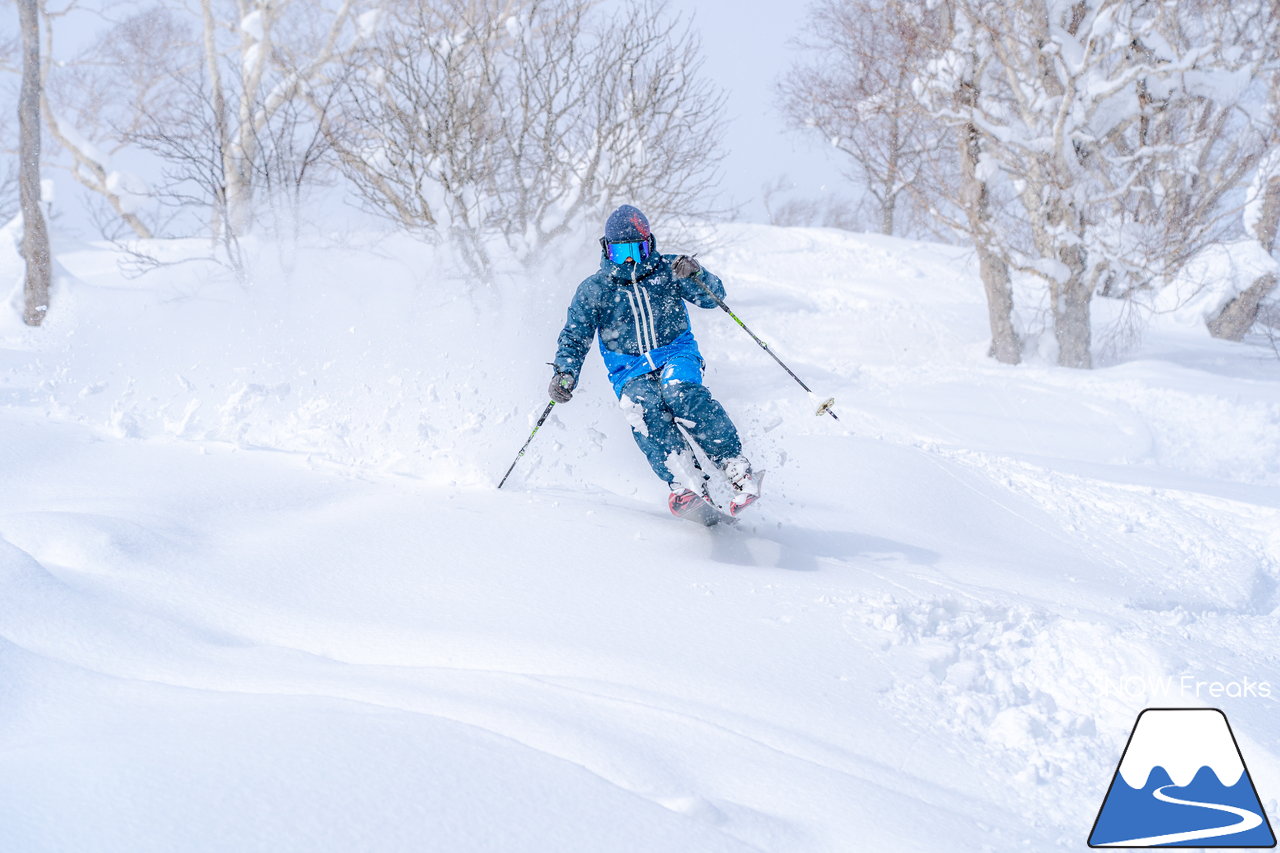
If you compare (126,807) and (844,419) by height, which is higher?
(126,807)

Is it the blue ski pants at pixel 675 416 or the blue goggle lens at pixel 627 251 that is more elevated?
the blue goggle lens at pixel 627 251

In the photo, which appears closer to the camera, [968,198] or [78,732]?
[78,732]

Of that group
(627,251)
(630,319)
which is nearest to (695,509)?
(630,319)

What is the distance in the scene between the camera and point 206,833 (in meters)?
1.68

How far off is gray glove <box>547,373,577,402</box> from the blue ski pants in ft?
1.06

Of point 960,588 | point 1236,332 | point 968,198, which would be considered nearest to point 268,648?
point 960,588

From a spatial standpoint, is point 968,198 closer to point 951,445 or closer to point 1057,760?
point 951,445

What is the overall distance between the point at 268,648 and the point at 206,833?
56.2 inches

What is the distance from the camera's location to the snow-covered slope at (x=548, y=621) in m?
1.98

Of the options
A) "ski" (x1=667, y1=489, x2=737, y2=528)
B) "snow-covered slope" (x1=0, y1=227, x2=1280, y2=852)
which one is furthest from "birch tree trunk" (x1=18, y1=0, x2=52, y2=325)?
"ski" (x1=667, y1=489, x2=737, y2=528)

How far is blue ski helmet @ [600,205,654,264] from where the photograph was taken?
491cm

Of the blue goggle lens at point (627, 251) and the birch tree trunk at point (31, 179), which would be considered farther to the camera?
the birch tree trunk at point (31, 179)

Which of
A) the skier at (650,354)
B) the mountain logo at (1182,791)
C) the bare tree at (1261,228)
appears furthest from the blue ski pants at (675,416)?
the bare tree at (1261,228)

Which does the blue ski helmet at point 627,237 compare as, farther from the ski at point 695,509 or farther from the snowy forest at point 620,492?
the ski at point 695,509
